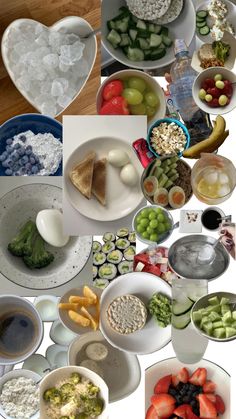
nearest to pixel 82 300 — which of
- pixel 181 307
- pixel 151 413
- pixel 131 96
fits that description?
pixel 181 307

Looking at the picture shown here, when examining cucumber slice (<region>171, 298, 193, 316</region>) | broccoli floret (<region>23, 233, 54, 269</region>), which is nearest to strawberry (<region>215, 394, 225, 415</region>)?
cucumber slice (<region>171, 298, 193, 316</region>)

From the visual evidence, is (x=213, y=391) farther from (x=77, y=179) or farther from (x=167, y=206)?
(x=77, y=179)

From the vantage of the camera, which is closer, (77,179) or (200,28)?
(77,179)

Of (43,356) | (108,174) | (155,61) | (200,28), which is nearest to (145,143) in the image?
(108,174)

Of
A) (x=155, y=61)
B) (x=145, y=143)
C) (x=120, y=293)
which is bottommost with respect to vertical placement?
(x=120, y=293)

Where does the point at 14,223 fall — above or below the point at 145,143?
below

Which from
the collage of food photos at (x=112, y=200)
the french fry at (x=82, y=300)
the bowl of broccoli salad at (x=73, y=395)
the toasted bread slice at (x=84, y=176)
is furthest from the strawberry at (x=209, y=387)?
the toasted bread slice at (x=84, y=176)
